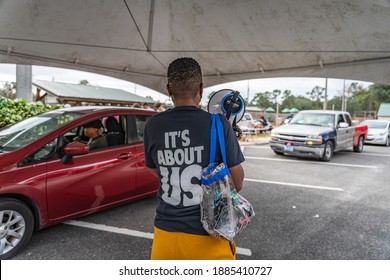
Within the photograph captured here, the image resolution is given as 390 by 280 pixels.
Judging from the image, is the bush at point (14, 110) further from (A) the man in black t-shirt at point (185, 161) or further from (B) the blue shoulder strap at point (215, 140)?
(B) the blue shoulder strap at point (215, 140)

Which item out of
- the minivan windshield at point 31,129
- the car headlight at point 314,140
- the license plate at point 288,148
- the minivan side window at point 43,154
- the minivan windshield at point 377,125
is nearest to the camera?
the minivan side window at point 43,154

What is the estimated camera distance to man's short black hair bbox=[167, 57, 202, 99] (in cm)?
139

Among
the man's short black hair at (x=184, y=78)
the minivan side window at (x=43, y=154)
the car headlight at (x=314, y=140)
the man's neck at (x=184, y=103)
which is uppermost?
the man's short black hair at (x=184, y=78)

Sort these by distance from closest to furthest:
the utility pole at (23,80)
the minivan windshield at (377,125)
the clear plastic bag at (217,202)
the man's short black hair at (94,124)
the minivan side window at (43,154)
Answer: the clear plastic bag at (217,202)
the minivan side window at (43,154)
the man's short black hair at (94,124)
the utility pole at (23,80)
the minivan windshield at (377,125)

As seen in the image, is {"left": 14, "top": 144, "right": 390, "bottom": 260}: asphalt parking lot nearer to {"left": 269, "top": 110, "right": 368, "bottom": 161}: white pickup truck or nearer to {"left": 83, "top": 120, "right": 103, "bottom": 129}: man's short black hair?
{"left": 83, "top": 120, "right": 103, "bottom": 129}: man's short black hair

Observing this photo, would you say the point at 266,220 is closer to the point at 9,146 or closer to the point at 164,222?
the point at 164,222

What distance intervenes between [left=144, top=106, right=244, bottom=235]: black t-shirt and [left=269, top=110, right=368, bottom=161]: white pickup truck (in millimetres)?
8188

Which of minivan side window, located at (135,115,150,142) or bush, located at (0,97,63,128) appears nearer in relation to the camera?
minivan side window, located at (135,115,150,142)

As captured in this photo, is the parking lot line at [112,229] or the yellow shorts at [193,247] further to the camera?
the parking lot line at [112,229]

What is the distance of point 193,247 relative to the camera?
4.60 feet

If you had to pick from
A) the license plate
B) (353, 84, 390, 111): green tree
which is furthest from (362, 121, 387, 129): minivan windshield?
(353, 84, 390, 111): green tree

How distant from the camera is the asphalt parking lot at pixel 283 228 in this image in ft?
9.99

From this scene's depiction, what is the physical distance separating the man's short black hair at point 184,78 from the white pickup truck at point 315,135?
8.25m

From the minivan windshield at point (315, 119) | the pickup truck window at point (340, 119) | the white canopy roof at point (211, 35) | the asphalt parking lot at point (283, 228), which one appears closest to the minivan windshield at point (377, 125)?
the pickup truck window at point (340, 119)
